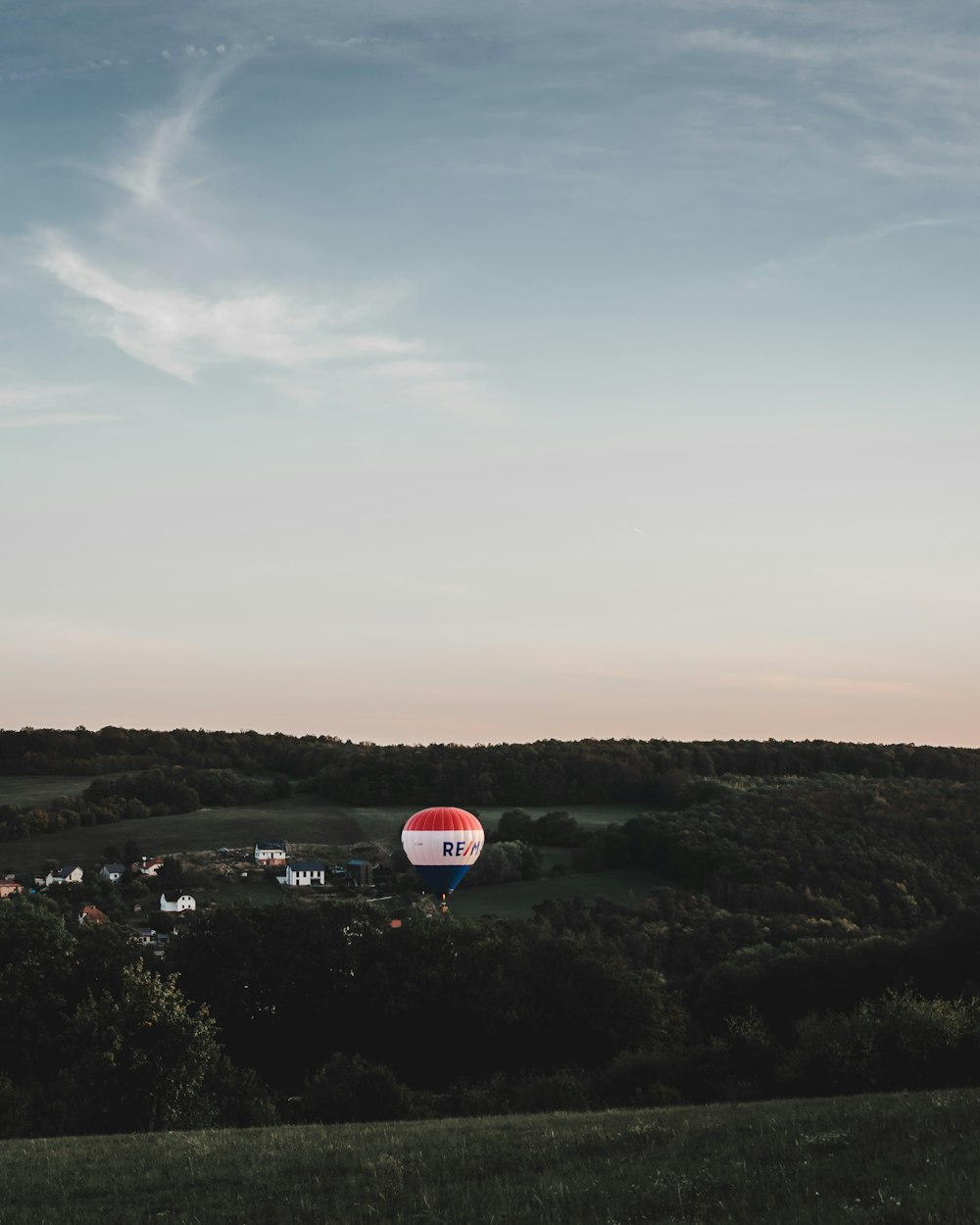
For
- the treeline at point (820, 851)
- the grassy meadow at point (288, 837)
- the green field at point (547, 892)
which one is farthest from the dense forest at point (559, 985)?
the grassy meadow at point (288, 837)

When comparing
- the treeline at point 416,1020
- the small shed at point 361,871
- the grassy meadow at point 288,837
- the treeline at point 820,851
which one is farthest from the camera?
the small shed at point 361,871

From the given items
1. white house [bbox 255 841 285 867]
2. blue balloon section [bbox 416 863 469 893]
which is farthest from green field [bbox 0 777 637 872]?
blue balloon section [bbox 416 863 469 893]

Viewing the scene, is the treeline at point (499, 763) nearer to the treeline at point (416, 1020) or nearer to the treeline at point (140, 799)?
the treeline at point (140, 799)

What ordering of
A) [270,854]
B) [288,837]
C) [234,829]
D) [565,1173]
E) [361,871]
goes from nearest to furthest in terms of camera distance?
[565,1173] < [361,871] < [270,854] < [288,837] < [234,829]

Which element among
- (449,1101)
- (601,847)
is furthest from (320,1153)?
(601,847)

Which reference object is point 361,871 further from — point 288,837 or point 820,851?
point 820,851

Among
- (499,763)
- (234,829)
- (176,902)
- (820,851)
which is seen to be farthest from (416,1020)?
(499,763)

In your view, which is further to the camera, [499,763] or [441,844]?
[499,763]
